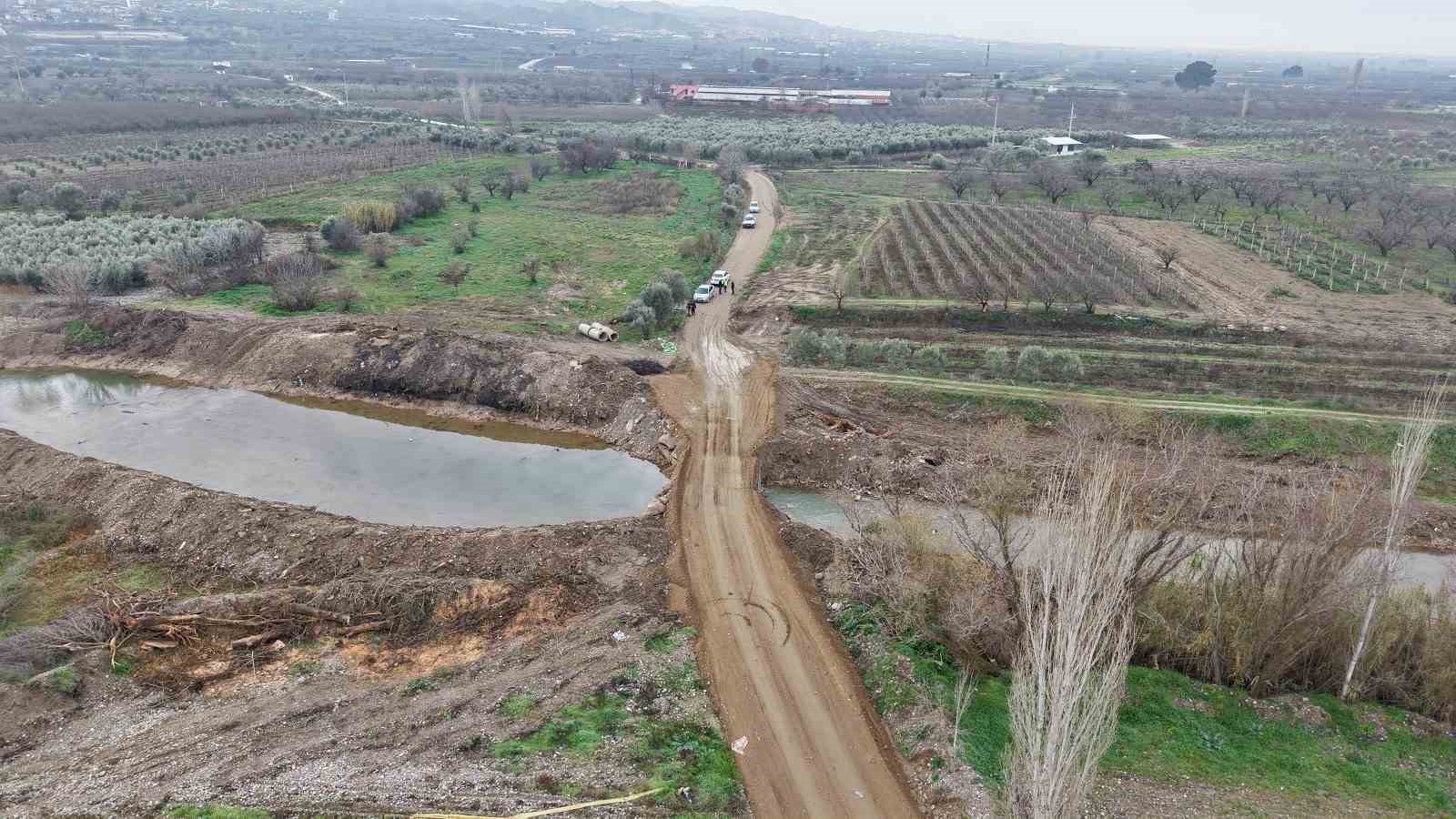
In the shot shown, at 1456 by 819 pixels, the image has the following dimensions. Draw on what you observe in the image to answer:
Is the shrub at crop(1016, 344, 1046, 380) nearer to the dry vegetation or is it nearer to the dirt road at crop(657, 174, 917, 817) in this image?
the dry vegetation

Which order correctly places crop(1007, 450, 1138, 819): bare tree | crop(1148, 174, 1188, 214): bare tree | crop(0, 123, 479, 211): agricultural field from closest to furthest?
1. crop(1007, 450, 1138, 819): bare tree
2. crop(0, 123, 479, 211): agricultural field
3. crop(1148, 174, 1188, 214): bare tree

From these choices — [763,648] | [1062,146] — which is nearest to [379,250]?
[763,648]

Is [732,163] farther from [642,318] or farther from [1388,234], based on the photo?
[1388,234]

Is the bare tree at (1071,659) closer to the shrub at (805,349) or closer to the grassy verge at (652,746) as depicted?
the grassy verge at (652,746)

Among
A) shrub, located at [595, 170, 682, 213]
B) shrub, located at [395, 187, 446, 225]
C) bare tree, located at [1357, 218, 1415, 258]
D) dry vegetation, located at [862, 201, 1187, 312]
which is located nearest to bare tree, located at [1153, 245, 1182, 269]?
dry vegetation, located at [862, 201, 1187, 312]

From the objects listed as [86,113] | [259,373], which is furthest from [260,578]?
[86,113]

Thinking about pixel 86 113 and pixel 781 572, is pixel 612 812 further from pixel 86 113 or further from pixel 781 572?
pixel 86 113

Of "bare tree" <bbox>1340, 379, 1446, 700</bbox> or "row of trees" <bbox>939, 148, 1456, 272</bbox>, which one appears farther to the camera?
"row of trees" <bbox>939, 148, 1456, 272</bbox>
